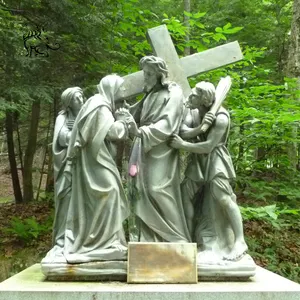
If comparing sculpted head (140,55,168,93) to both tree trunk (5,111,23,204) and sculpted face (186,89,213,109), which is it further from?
tree trunk (5,111,23,204)

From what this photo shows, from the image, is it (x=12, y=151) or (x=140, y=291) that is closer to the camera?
(x=140, y=291)

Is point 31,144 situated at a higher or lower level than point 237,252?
higher

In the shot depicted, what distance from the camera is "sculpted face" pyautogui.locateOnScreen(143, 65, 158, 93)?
505 cm

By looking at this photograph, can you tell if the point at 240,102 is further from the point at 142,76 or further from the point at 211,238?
the point at 211,238

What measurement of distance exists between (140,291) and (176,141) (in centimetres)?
168

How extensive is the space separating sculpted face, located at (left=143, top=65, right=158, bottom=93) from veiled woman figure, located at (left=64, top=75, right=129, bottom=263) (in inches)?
24.6

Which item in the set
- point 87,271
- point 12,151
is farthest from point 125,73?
point 12,151

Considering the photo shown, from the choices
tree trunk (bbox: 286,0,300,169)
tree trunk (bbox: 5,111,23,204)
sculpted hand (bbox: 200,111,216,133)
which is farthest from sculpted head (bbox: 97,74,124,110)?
tree trunk (bbox: 5,111,23,204)

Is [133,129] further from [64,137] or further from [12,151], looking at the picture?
[12,151]

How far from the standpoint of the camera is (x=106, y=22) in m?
8.51

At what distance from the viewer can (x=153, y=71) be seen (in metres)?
5.05

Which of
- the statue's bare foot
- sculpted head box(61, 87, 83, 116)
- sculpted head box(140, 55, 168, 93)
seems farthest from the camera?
sculpted head box(61, 87, 83, 116)

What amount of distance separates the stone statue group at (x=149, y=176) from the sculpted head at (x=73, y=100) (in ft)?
0.08

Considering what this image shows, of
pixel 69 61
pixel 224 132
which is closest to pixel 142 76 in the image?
pixel 224 132
